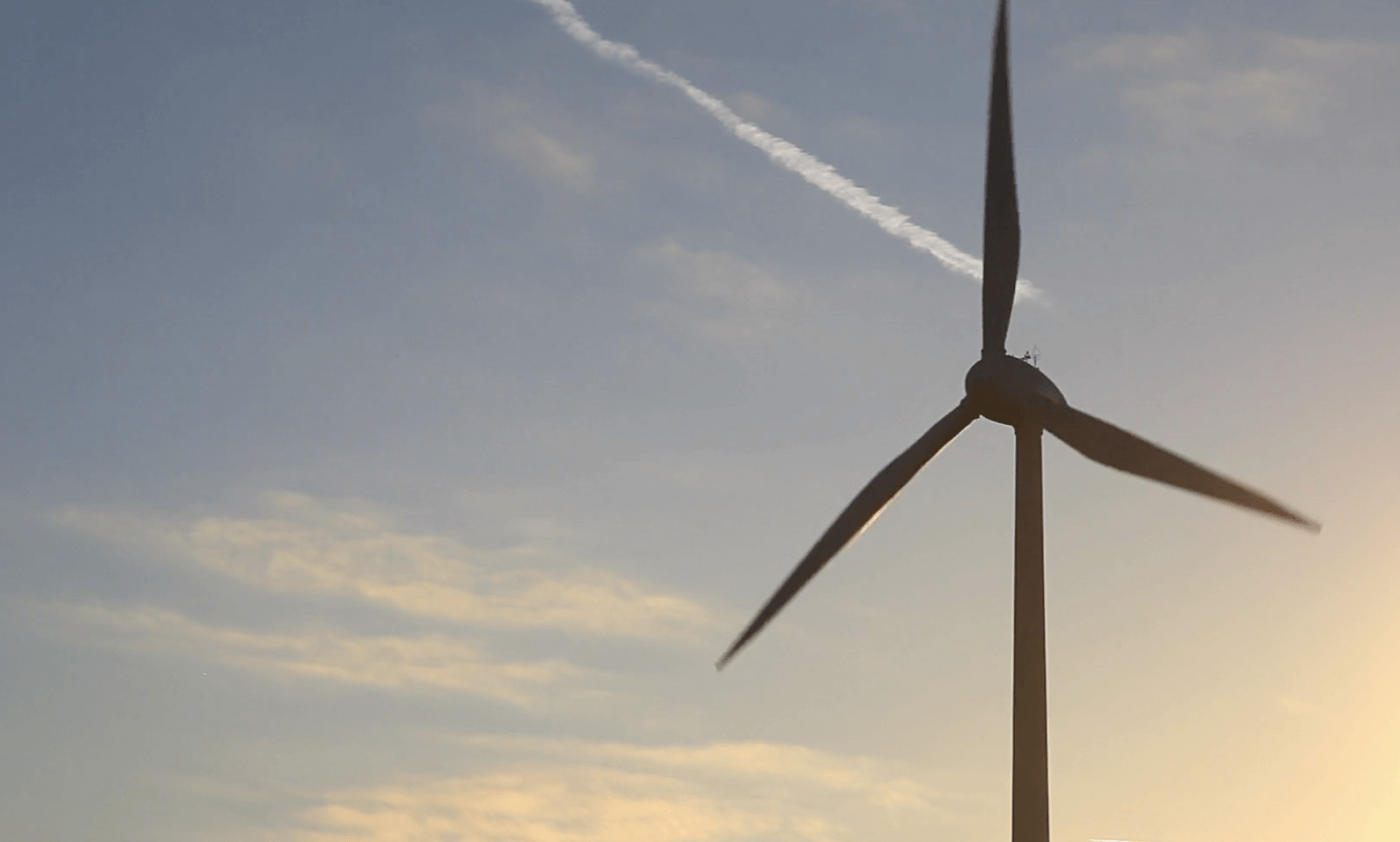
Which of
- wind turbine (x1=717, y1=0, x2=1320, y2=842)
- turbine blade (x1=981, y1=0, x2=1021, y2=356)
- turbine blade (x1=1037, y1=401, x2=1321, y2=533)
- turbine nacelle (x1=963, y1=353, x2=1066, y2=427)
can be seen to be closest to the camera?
wind turbine (x1=717, y1=0, x2=1320, y2=842)

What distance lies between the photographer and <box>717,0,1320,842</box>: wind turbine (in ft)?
165

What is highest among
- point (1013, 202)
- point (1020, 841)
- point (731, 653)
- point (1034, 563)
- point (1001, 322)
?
point (1013, 202)

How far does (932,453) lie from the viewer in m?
57.4

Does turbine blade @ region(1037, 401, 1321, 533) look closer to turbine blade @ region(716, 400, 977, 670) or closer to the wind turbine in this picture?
the wind turbine

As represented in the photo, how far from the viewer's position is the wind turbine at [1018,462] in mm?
50188

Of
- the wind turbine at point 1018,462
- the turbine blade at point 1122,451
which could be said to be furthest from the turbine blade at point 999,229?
the turbine blade at point 1122,451

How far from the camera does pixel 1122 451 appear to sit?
56.4m

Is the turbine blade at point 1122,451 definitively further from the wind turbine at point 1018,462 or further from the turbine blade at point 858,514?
the turbine blade at point 858,514

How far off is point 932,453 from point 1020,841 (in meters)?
14.0

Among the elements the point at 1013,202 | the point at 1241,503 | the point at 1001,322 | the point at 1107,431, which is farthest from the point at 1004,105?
the point at 1241,503

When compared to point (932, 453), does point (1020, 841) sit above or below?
below

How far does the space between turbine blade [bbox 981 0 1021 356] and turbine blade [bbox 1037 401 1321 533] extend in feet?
13.8

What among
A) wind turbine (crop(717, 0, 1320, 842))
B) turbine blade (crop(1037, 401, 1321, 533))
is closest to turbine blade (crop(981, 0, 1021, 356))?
wind turbine (crop(717, 0, 1320, 842))

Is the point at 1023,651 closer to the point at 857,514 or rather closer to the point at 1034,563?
the point at 1034,563
